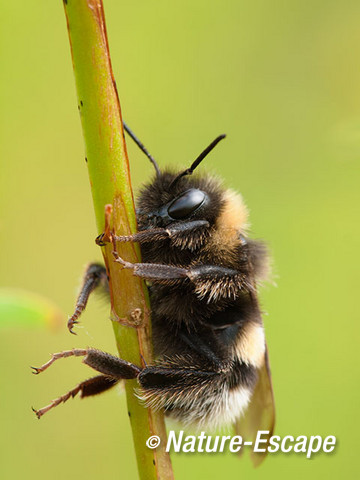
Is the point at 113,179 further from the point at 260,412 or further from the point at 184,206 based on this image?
the point at 260,412

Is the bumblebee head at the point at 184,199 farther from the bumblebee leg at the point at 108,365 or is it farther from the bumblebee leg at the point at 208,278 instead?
the bumblebee leg at the point at 108,365

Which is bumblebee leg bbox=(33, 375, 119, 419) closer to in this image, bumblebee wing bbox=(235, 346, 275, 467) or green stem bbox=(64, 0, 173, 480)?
green stem bbox=(64, 0, 173, 480)

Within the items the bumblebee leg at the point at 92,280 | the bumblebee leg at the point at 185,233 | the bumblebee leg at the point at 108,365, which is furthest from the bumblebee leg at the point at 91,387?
the bumblebee leg at the point at 185,233
